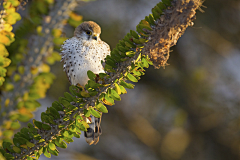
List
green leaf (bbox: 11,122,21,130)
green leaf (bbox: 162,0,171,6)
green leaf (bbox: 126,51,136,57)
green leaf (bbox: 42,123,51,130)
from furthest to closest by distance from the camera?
green leaf (bbox: 11,122,21,130)
green leaf (bbox: 42,123,51,130)
green leaf (bbox: 126,51,136,57)
green leaf (bbox: 162,0,171,6)

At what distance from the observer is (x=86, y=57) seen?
2953 mm

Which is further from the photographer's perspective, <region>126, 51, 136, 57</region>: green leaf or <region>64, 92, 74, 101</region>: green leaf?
<region>64, 92, 74, 101</region>: green leaf

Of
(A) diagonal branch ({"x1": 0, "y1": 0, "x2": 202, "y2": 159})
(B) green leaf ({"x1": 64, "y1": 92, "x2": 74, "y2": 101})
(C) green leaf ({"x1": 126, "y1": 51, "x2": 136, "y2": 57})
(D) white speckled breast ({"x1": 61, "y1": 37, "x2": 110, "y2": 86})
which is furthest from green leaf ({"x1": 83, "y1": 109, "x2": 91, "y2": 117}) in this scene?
(D) white speckled breast ({"x1": 61, "y1": 37, "x2": 110, "y2": 86})

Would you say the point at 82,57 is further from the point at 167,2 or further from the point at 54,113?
the point at 167,2

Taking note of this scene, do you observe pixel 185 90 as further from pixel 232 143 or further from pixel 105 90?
pixel 105 90

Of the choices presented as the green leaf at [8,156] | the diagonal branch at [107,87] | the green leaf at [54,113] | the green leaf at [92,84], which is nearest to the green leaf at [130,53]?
the diagonal branch at [107,87]

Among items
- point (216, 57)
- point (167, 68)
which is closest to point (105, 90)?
point (167, 68)

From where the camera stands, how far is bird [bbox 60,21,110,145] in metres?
2.94

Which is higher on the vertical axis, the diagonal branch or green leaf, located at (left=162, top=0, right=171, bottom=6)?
green leaf, located at (left=162, top=0, right=171, bottom=6)

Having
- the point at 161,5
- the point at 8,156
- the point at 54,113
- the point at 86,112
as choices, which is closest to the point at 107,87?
the point at 86,112

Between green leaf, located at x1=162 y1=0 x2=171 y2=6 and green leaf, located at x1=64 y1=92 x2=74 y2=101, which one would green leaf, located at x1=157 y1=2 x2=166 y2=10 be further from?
green leaf, located at x1=64 y1=92 x2=74 y2=101

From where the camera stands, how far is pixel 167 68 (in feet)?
18.7

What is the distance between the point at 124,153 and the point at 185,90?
2.41 meters

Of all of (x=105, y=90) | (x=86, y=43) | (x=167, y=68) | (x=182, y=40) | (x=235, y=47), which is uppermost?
(x=235, y=47)
